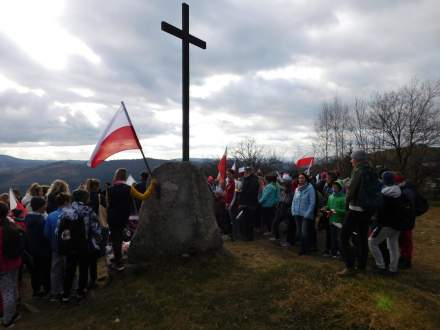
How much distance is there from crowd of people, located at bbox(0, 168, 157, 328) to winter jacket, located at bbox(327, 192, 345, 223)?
3.85 metres

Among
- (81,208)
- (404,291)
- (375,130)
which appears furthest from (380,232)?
(375,130)

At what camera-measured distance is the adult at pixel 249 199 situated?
9.34 metres

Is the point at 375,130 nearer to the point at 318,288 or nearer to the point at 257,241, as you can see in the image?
the point at 257,241

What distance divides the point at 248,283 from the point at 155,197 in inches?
95.4

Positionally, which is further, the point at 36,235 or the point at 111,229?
the point at 111,229

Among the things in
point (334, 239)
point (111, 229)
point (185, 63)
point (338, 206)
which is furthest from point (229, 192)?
point (111, 229)

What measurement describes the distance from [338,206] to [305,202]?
2.49 ft

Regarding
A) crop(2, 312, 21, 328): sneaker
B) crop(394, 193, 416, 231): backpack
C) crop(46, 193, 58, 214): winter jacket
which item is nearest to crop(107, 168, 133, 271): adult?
crop(46, 193, 58, 214): winter jacket

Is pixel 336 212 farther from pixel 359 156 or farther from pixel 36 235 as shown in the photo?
pixel 36 235

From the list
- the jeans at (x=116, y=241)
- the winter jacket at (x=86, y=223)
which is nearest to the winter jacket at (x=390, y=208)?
the jeans at (x=116, y=241)

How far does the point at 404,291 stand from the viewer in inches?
194

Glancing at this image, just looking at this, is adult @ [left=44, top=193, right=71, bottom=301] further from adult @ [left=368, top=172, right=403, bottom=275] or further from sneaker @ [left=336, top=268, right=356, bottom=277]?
adult @ [left=368, top=172, right=403, bottom=275]

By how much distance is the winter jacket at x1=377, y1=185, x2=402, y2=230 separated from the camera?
6.04 meters

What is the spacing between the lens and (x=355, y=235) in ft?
19.0
